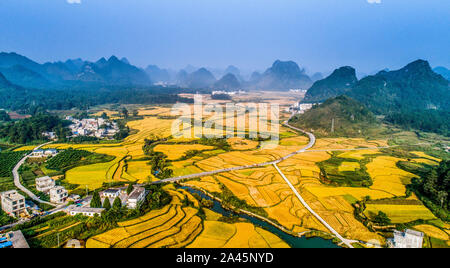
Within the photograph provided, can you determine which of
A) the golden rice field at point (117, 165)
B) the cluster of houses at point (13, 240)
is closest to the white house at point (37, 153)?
the golden rice field at point (117, 165)

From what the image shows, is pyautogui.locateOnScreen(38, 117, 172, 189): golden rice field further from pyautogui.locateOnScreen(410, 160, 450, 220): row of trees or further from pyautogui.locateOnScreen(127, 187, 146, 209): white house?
pyautogui.locateOnScreen(410, 160, 450, 220): row of trees

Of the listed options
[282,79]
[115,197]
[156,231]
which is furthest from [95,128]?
[282,79]

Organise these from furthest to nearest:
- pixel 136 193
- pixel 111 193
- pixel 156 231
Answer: pixel 111 193 → pixel 136 193 → pixel 156 231

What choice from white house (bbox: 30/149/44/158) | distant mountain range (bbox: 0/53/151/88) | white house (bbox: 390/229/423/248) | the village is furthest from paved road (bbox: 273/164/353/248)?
distant mountain range (bbox: 0/53/151/88)

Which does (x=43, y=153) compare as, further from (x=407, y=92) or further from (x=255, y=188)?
(x=407, y=92)

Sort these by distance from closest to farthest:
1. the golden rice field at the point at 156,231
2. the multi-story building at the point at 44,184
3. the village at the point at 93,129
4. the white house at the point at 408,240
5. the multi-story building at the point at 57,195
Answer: the white house at the point at 408,240
the golden rice field at the point at 156,231
the multi-story building at the point at 57,195
the multi-story building at the point at 44,184
the village at the point at 93,129

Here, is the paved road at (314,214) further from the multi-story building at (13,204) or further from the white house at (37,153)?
the white house at (37,153)
